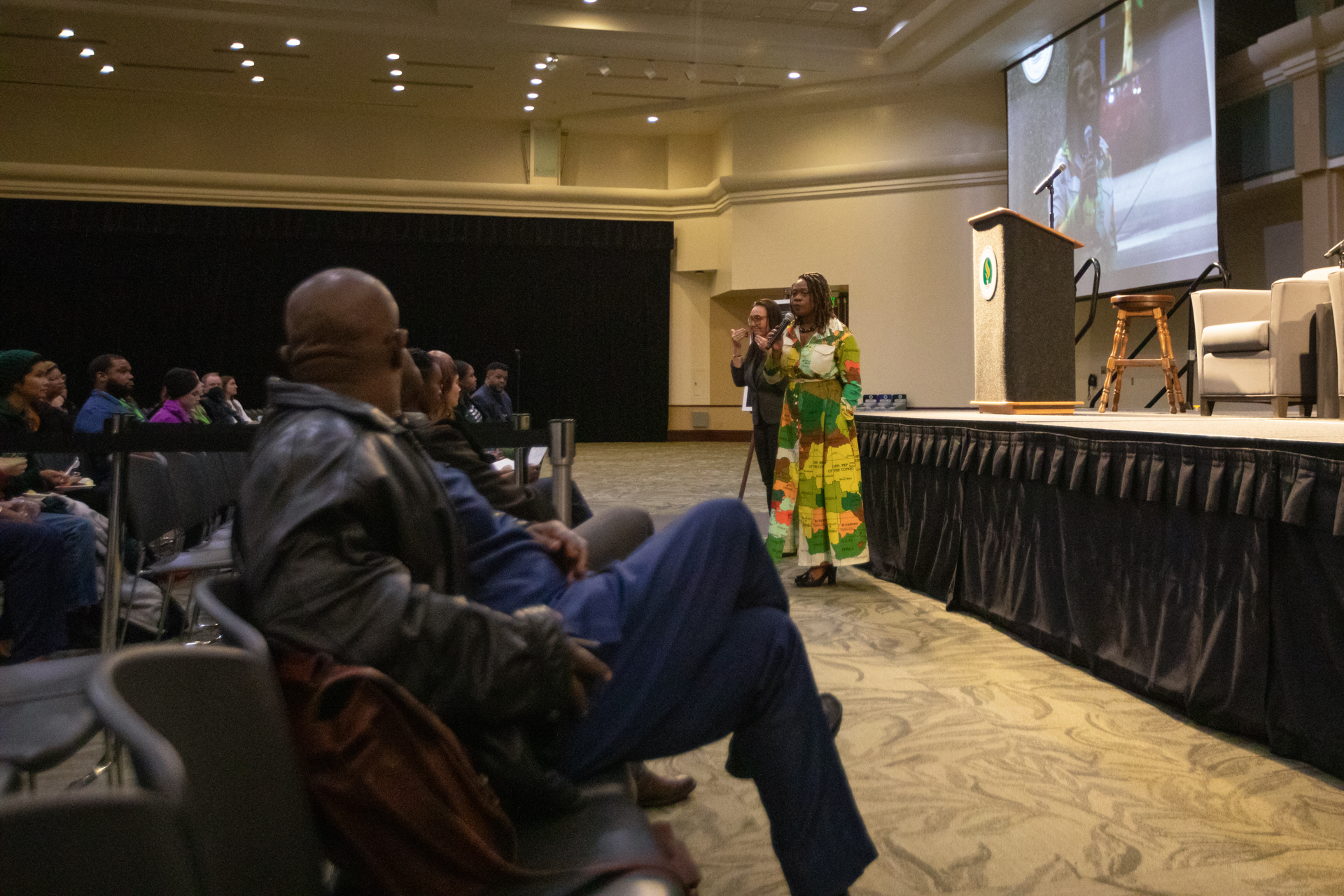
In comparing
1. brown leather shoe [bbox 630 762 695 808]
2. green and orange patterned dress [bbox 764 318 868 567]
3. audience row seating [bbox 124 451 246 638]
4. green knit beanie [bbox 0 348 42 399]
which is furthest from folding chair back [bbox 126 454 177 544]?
green and orange patterned dress [bbox 764 318 868 567]

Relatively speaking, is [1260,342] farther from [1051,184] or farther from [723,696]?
[723,696]

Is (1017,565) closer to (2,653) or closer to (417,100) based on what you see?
(2,653)

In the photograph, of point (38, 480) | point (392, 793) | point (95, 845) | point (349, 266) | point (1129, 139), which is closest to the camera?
point (95, 845)

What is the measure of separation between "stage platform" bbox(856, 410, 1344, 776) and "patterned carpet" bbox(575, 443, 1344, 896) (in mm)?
100

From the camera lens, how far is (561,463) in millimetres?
2486

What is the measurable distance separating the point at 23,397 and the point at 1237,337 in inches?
225

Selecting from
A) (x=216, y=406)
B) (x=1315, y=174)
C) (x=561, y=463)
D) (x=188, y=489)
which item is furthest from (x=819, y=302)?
(x=216, y=406)

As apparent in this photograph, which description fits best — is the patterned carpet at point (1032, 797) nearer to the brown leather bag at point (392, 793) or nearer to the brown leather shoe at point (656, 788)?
the brown leather shoe at point (656, 788)

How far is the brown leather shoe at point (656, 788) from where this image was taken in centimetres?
191

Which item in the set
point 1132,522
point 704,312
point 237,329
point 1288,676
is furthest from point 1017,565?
point 237,329

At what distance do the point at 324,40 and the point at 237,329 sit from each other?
430 cm

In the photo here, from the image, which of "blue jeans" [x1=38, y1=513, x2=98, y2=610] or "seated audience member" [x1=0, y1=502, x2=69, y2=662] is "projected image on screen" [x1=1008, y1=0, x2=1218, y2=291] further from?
"seated audience member" [x1=0, y1=502, x2=69, y2=662]

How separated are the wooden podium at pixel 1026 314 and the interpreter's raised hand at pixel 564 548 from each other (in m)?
3.18

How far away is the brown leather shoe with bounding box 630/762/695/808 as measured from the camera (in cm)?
191
